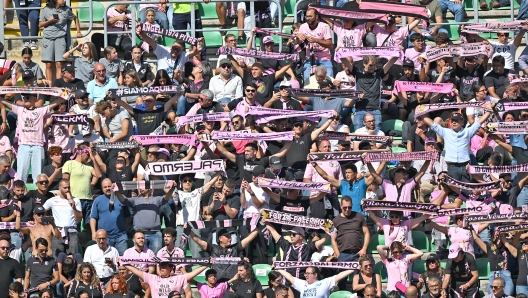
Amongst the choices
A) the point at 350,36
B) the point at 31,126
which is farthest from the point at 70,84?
the point at 350,36

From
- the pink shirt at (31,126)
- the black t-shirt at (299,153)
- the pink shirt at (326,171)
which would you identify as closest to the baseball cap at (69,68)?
the pink shirt at (31,126)

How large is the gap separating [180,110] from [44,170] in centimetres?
260

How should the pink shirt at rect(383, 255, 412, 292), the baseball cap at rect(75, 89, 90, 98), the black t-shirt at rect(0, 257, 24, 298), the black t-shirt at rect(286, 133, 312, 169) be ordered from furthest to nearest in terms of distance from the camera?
the baseball cap at rect(75, 89, 90, 98) < the black t-shirt at rect(286, 133, 312, 169) < the black t-shirt at rect(0, 257, 24, 298) < the pink shirt at rect(383, 255, 412, 292)

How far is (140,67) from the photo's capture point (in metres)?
29.3

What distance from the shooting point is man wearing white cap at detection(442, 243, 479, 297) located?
25328 millimetres

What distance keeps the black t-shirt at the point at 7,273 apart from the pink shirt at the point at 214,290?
2.73 meters

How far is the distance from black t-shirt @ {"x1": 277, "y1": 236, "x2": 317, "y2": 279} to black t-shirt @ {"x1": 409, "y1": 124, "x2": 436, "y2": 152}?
2955 millimetres

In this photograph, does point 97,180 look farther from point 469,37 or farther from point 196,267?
point 469,37

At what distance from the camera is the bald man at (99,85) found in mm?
28938

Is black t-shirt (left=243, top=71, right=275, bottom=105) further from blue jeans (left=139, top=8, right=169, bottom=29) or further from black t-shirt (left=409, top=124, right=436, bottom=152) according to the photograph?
black t-shirt (left=409, top=124, right=436, bottom=152)

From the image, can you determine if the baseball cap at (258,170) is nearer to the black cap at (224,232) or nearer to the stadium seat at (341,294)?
the black cap at (224,232)

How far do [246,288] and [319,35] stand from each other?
607 cm

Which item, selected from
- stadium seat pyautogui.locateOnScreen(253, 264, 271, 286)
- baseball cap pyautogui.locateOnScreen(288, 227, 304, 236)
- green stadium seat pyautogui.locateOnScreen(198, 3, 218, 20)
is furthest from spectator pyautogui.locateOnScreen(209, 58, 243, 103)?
stadium seat pyautogui.locateOnScreen(253, 264, 271, 286)

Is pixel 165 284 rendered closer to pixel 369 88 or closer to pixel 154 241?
pixel 154 241
